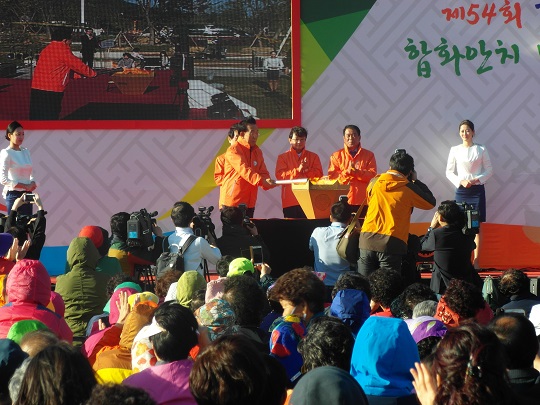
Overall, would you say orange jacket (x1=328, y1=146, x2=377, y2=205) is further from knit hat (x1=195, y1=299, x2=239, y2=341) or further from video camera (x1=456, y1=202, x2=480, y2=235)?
knit hat (x1=195, y1=299, x2=239, y2=341)

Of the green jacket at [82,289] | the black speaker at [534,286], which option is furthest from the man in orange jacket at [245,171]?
the green jacket at [82,289]

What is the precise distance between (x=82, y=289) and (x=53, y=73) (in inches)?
161

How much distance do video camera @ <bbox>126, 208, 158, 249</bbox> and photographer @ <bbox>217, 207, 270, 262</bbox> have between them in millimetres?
664

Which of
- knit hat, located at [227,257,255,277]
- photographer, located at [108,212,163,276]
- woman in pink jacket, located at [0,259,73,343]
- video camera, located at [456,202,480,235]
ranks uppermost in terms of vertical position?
woman in pink jacket, located at [0,259,73,343]

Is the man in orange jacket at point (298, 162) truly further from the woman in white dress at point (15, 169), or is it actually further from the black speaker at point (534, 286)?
the black speaker at point (534, 286)

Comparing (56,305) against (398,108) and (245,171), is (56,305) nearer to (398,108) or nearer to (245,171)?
(245,171)

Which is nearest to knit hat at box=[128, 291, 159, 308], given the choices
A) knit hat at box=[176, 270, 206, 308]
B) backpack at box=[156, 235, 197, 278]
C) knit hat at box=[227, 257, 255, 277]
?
knit hat at box=[176, 270, 206, 308]

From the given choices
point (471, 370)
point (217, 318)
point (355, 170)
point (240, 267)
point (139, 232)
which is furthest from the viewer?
point (355, 170)

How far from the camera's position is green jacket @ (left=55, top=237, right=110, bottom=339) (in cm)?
675

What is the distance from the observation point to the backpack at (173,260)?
7340 mm

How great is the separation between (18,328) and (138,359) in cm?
76

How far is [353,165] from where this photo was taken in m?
9.95

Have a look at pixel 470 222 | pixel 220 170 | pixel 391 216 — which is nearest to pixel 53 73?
pixel 220 170

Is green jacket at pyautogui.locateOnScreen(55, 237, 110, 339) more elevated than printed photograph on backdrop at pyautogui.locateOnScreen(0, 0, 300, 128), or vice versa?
printed photograph on backdrop at pyautogui.locateOnScreen(0, 0, 300, 128)
